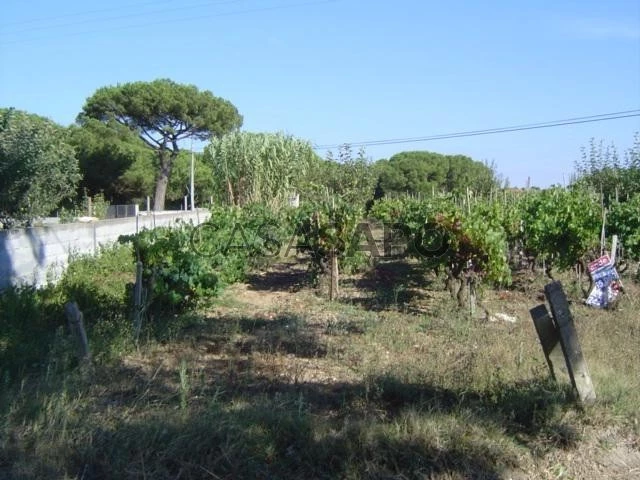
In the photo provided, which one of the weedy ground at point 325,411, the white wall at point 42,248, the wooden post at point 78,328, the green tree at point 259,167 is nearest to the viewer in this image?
the weedy ground at point 325,411

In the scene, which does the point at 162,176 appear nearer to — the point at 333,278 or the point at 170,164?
the point at 170,164

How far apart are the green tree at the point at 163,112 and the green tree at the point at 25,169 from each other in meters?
20.6

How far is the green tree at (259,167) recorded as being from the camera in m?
25.0

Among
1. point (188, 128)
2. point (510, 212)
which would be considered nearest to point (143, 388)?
point (510, 212)

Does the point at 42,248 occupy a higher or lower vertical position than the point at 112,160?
lower

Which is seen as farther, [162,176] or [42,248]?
[162,176]

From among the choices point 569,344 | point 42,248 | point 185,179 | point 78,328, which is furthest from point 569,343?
point 185,179

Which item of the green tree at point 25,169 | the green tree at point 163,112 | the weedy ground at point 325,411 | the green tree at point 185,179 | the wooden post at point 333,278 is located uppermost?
the green tree at point 163,112

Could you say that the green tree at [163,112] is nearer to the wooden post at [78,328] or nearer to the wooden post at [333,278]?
the wooden post at [333,278]

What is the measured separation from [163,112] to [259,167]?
13924 mm

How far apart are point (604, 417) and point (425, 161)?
44.7 meters

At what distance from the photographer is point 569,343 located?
402cm

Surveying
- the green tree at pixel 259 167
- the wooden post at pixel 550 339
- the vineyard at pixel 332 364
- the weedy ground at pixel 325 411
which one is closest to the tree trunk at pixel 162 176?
the green tree at pixel 259 167

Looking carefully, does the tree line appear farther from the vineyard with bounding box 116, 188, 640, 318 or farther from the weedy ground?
the weedy ground
